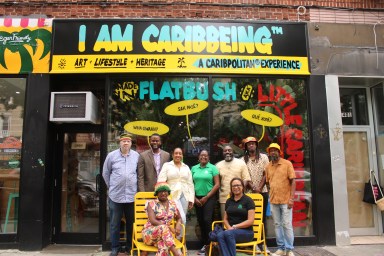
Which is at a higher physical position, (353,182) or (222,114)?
(222,114)

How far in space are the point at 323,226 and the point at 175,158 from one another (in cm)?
325

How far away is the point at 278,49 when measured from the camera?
6797mm

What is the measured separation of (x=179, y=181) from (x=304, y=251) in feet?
8.81

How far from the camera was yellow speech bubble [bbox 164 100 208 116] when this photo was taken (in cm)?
666

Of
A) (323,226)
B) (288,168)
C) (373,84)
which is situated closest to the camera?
(288,168)

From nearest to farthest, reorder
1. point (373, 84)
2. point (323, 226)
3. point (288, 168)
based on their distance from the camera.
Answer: point (288, 168)
point (323, 226)
point (373, 84)

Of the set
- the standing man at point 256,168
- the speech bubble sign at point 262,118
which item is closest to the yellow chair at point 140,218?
the standing man at point 256,168

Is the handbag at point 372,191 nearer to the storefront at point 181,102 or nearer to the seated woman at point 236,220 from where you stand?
the storefront at point 181,102

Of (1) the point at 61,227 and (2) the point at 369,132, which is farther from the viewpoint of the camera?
(2) the point at 369,132

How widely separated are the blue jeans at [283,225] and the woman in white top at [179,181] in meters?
1.46

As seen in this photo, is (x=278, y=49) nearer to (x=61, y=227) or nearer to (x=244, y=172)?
(x=244, y=172)

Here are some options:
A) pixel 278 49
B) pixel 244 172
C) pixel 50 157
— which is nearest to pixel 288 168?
pixel 244 172

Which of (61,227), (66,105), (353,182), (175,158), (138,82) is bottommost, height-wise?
(61,227)

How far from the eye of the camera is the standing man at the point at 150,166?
5.87 metres
